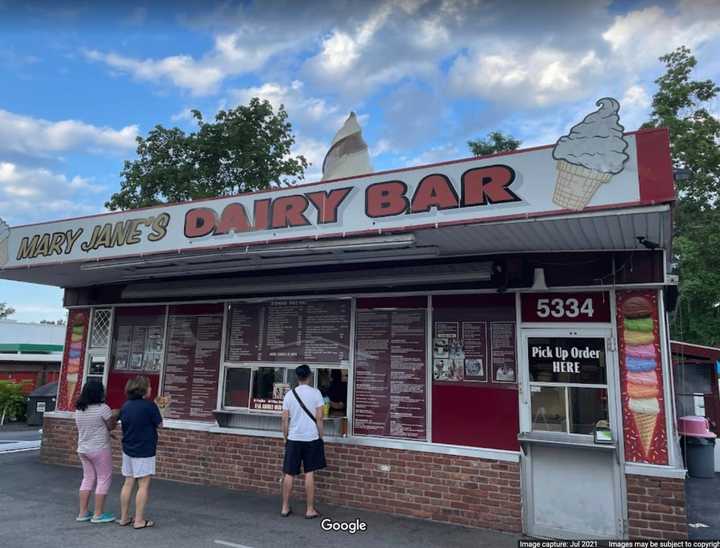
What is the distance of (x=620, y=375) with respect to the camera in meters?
5.55

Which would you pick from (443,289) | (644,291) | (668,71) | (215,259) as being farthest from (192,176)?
(668,71)

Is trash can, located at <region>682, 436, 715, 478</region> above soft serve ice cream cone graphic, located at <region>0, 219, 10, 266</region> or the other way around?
the other way around

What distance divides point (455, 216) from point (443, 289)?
1.62 meters

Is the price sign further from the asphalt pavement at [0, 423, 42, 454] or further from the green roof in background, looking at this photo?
the green roof in background

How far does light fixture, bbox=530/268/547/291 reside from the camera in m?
6.00

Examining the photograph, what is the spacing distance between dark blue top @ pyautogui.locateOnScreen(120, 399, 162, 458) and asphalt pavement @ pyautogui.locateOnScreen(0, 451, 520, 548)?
0.84 metres

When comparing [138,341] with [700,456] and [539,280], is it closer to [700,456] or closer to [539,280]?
[539,280]

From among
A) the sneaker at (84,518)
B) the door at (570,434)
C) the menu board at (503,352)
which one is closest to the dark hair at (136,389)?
the sneaker at (84,518)

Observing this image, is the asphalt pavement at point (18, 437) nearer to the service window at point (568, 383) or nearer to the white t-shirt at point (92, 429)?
the white t-shirt at point (92, 429)

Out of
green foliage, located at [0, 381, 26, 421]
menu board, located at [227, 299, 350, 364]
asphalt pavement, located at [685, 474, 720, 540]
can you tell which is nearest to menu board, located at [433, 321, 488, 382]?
menu board, located at [227, 299, 350, 364]

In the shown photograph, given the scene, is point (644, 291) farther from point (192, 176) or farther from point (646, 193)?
point (192, 176)

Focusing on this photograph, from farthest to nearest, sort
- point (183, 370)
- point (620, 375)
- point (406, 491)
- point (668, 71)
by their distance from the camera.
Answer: point (668, 71), point (183, 370), point (406, 491), point (620, 375)

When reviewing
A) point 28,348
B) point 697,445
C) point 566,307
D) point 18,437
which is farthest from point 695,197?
point 28,348

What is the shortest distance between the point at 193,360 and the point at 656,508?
6.71 m
